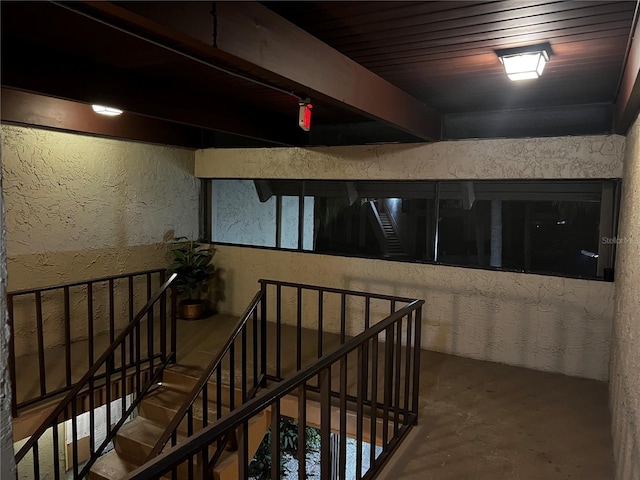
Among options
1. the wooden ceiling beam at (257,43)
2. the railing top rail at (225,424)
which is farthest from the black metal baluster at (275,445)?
the wooden ceiling beam at (257,43)

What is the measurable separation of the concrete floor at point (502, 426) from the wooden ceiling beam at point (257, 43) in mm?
1910

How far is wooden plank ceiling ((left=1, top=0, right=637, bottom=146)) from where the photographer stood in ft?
5.95

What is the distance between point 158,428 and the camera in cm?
347

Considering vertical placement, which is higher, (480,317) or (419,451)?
(480,317)

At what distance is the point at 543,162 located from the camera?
11.8 ft

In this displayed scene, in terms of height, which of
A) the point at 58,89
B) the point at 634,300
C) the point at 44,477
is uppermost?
→ the point at 58,89

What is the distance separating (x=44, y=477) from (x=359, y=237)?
3846mm

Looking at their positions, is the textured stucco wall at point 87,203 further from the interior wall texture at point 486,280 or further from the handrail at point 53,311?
the interior wall texture at point 486,280

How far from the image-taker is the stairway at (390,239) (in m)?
4.38

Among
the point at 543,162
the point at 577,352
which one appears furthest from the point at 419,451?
the point at 543,162

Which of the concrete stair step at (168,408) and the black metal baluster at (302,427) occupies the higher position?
the black metal baluster at (302,427)

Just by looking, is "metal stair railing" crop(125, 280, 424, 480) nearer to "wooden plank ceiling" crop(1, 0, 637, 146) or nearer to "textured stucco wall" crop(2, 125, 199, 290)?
"wooden plank ceiling" crop(1, 0, 637, 146)

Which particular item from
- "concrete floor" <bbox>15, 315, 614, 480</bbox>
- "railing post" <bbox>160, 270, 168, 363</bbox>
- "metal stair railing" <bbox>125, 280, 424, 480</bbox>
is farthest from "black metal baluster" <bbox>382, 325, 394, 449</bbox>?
"railing post" <bbox>160, 270, 168, 363</bbox>

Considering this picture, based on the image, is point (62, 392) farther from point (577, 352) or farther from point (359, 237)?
point (577, 352)
